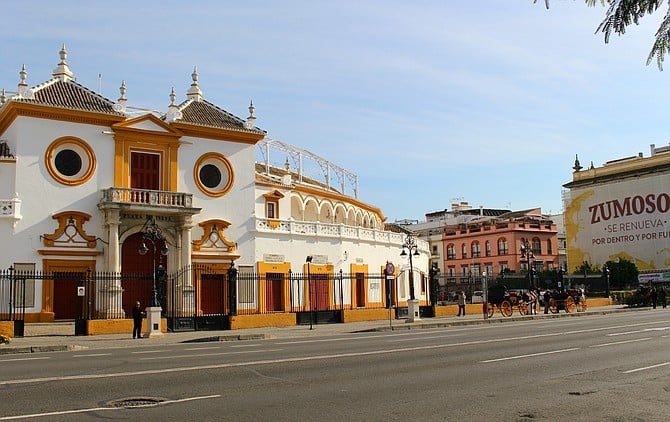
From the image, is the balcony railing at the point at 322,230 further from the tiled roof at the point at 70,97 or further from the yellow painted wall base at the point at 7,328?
the yellow painted wall base at the point at 7,328

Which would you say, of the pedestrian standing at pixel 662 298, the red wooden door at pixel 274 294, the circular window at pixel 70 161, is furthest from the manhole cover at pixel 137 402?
the pedestrian standing at pixel 662 298

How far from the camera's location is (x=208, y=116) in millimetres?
41594

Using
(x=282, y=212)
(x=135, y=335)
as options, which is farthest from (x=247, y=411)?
(x=282, y=212)

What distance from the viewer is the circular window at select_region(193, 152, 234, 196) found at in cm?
3988

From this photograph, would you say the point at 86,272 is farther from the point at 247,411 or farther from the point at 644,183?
the point at 644,183

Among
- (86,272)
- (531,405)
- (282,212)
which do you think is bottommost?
(531,405)

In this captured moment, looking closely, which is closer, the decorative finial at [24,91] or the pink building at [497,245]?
the decorative finial at [24,91]

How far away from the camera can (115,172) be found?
3697cm

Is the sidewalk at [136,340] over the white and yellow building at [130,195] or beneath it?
beneath

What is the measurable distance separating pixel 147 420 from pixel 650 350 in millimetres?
12321

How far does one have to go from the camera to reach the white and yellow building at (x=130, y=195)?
3456 centimetres

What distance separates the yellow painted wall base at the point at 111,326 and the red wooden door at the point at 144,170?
10.7 metres

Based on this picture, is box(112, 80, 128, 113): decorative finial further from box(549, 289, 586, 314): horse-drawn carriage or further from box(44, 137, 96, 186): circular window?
box(549, 289, 586, 314): horse-drawn carriage

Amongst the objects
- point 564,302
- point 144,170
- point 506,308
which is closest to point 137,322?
point 144,170
